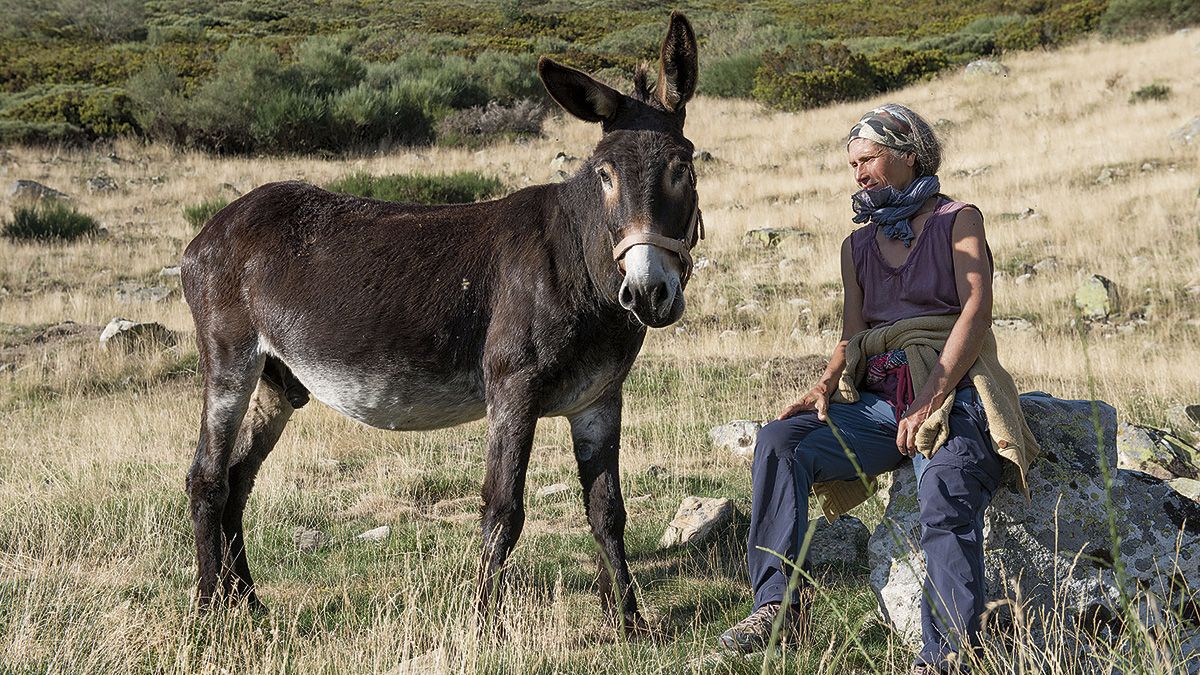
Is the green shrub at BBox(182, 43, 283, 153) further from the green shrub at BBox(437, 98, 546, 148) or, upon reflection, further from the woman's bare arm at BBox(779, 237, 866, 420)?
the woman's bare arm at BBox(779, 237, 866, 420)

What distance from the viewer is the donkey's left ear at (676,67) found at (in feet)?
13.4

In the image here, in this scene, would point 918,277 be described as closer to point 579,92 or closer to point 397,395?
point 579,92

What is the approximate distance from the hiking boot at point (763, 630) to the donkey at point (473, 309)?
1.48 feet

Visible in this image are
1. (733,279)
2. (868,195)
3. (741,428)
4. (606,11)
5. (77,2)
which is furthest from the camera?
(606,11)

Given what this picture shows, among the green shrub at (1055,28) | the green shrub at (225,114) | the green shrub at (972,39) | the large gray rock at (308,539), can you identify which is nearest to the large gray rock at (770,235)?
the large gray rock at (308,539)

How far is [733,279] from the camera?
43.1 ft

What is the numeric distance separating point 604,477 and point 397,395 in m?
1.02

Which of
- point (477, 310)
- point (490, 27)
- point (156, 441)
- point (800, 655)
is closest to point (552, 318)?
point (477, 310)

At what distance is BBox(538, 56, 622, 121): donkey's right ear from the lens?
3.98 m

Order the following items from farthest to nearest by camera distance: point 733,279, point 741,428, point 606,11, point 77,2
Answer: point 606,11, point 77,2, point 733,279, point 741,428

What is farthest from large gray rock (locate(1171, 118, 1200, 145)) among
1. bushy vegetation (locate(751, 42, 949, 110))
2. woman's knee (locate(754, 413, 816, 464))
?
woman's knee (locate(754, 413, 816, 464))

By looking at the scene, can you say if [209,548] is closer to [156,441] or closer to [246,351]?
[246,351]

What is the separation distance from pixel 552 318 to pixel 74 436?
5587 millimetres

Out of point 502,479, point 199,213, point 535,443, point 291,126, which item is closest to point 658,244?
point 502,479
